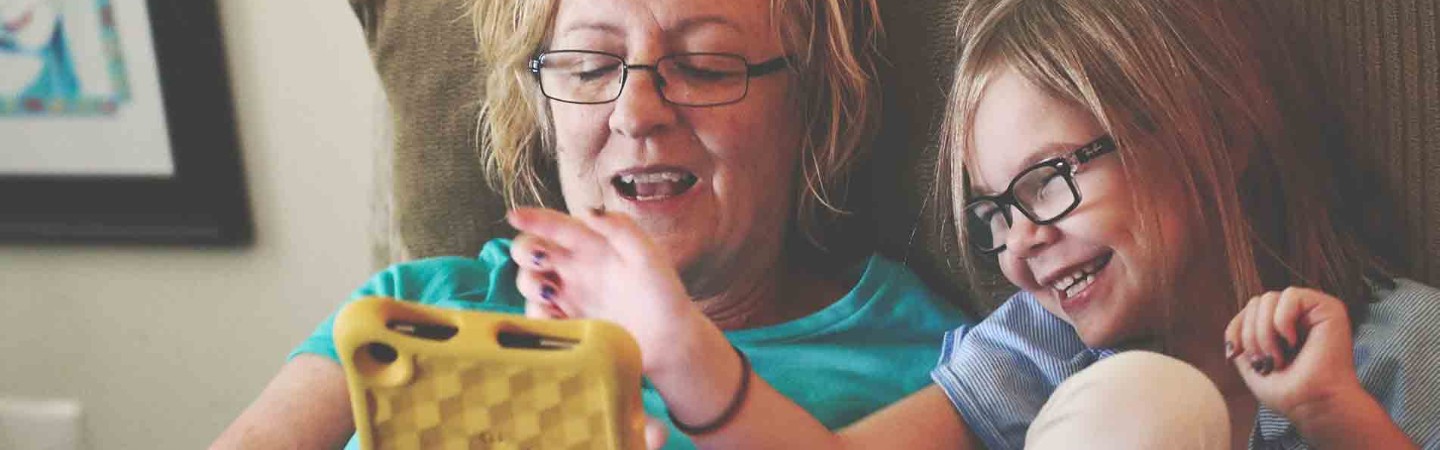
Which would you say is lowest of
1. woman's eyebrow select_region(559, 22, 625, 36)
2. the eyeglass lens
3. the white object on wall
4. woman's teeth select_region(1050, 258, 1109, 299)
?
the white object on wall

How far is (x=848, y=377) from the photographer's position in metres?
0.85

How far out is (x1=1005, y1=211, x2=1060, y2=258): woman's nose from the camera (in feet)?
2.22

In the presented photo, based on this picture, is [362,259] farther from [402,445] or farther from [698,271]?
[402,445]

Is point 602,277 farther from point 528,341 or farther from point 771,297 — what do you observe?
point 771,297

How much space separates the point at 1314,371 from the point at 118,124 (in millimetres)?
1306

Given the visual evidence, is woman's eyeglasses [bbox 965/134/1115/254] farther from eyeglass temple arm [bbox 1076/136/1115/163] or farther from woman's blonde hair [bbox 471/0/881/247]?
woman's blonde hair [bbox 471/0/881/247]

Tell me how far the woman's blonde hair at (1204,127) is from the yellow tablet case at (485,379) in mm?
318

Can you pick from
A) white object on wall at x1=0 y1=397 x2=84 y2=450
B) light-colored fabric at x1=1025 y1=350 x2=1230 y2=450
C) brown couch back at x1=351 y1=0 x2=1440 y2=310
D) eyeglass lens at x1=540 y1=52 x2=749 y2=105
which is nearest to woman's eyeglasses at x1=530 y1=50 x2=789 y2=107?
eyeglass lens at x1=540 y1=52 x2=749 y2=105

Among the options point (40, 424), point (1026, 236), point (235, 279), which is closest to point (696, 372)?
point (1026, 236)

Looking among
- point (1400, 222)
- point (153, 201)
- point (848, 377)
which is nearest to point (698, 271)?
point (848, 377)

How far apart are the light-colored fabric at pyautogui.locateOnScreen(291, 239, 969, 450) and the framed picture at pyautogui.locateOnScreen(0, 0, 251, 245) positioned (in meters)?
0.56

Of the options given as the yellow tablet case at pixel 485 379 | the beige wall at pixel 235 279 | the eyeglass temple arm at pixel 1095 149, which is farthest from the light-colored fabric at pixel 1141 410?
the beige wall at pixel 235 279

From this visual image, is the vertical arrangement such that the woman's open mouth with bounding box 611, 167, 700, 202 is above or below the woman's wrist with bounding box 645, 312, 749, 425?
above

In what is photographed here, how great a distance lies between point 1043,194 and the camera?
67 centimetres
